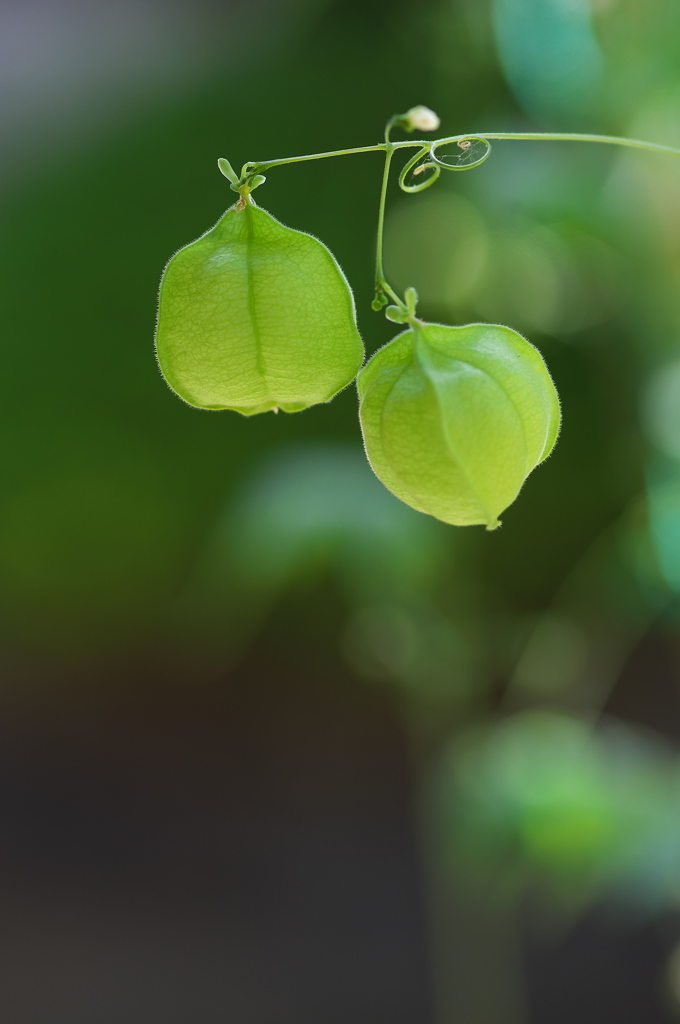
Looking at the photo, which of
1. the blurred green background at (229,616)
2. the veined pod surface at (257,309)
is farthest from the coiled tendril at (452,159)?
the blurred green background at (229,616)

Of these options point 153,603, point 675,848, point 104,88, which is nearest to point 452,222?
point 675,848

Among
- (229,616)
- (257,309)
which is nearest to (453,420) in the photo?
(257,309)

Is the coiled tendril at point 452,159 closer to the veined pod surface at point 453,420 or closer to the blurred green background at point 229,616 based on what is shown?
the veined pod surface at point 453,420

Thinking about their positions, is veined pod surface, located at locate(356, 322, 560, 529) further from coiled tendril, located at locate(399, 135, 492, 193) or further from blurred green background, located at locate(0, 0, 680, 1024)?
blurred green background, located at locate(0, 0, 680, 1024)

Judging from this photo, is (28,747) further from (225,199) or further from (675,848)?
(675,848)

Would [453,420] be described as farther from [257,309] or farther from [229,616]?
[229,616]

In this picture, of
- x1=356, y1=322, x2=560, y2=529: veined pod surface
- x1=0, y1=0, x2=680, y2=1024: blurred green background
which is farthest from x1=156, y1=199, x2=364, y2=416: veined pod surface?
x1=0, y1=0, x2=680, y2=1024: blurred green background

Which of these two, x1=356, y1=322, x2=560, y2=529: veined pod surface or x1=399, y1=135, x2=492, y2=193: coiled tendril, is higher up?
x1=399, y1=135, x2=492, y2=193: coiled tendril
